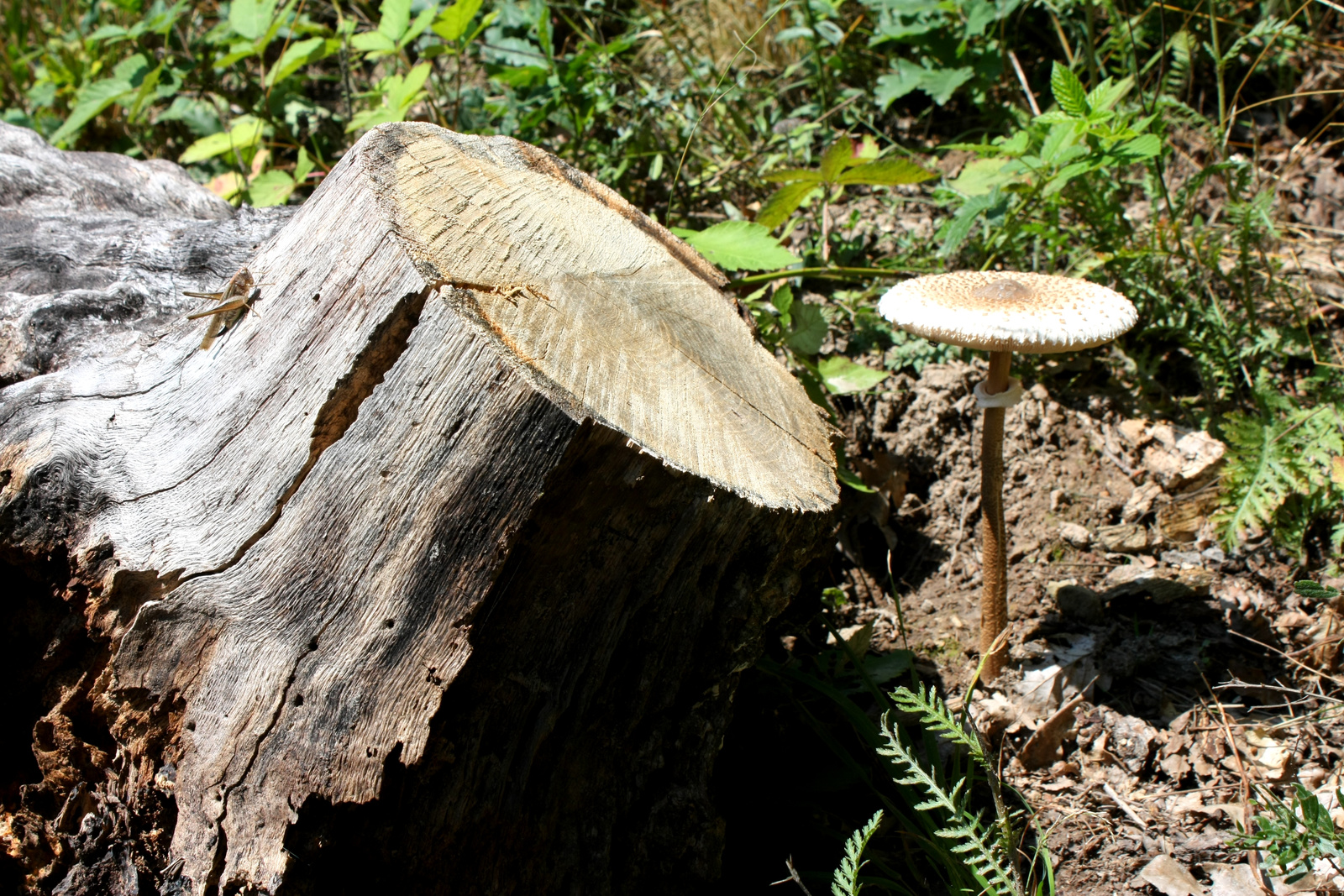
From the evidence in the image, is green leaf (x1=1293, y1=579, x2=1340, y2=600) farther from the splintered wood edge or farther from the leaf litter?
the splintered wood edge

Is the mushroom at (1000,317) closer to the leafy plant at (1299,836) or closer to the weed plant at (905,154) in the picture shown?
the weed plant at (905,154)

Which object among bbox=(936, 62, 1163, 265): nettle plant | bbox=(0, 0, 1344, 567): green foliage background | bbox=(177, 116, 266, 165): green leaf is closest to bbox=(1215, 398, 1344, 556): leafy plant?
bbox=(0, 0, 1344, 567): green foliage background

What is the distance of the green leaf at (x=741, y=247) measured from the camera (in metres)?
2.16

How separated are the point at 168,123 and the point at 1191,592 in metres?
4.92

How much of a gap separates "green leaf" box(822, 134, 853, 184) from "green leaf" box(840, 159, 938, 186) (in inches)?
1.3

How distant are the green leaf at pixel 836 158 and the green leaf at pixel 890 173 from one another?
32 mm

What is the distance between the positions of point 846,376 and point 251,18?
220 centimetres

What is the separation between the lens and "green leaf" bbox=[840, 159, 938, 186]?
224 cm

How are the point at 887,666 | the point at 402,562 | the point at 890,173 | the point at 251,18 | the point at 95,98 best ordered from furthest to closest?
the point at 95,98 < the point at 251,18 < the point at 890,173 < the point at 887,666 < the point at 402,562

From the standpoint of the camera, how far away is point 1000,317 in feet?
5.62

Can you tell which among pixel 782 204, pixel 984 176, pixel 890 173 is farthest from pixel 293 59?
pixel 984 176

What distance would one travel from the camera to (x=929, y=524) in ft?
8.91

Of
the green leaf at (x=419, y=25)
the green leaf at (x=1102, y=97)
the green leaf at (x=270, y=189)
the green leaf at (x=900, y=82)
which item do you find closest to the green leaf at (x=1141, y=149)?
the green leaf at (x=1102, y=97)

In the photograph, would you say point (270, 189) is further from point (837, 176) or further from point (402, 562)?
→ point (402, 562)
